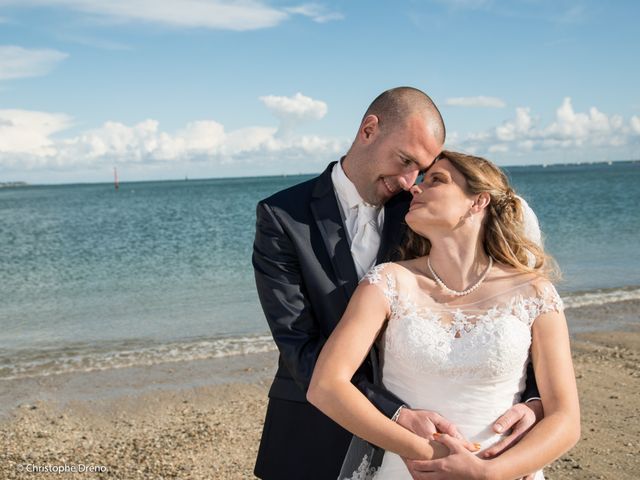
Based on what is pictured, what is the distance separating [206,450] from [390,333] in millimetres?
4126

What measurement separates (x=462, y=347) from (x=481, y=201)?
0.63 metres

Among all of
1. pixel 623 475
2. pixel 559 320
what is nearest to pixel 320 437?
pixel 559 320

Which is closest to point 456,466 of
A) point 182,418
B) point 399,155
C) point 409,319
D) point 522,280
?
point 409,319

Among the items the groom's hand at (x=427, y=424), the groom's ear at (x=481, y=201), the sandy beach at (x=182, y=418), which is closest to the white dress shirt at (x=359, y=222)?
the groom's ear at (x=481, y=201)

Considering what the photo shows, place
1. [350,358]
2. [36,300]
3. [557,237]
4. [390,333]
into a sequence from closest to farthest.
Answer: [350,358]
[390,333]
[36,300]
[557,237]

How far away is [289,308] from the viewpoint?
3047 millimetres

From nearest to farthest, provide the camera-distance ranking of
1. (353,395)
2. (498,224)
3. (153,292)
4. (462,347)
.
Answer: (353,395) → (462,347) → (498,224) → (153,292)

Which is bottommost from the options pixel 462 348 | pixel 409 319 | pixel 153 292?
pixel 153 292

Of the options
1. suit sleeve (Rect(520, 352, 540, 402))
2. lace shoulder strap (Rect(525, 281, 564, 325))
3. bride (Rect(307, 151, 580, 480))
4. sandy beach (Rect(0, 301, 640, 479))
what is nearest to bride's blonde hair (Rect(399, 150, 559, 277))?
bride (Rect(307, 151, 580, 480))

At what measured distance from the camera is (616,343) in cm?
977

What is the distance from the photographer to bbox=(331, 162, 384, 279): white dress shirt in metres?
3.29

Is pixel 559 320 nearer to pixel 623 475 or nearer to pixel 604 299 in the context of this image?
pixel 623 475

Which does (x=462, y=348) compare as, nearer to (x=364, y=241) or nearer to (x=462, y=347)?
(x=462, y=347)

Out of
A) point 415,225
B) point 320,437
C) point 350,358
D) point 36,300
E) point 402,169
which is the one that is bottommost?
point 36,300
